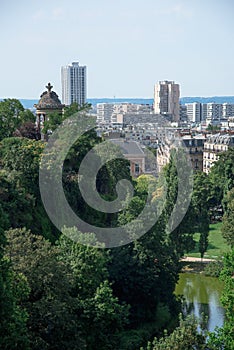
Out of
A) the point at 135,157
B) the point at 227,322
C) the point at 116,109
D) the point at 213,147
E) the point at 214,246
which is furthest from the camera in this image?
the point at 116,109

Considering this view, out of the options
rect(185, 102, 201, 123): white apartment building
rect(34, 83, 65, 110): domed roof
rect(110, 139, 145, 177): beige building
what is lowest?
rect(110, 139, 145, 177): beige building

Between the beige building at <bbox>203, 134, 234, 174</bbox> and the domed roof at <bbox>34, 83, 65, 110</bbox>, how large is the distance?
24.1 meters

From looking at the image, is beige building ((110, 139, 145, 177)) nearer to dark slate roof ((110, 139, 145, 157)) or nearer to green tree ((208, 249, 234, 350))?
dark slate roof ((110, 139, 145, 157))

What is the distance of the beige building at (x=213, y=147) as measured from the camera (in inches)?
2119

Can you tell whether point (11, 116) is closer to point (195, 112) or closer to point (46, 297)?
point (46, 297)

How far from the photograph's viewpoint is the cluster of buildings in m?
52.6

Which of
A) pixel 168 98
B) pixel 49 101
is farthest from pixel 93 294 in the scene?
pixel 168 98

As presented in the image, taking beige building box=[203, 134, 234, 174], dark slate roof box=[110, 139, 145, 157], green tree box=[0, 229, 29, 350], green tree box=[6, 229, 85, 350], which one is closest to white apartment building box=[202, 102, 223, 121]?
beige building box=[203, 134, 234, 174]

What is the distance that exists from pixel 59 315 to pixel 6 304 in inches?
82.4

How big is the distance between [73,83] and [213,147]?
97.9 m

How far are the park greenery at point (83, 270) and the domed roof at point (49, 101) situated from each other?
115cm

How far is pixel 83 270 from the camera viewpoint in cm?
1812

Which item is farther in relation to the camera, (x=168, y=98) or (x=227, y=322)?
(x=168, y=98)

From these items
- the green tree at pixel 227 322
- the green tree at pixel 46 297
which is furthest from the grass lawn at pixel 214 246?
the green tree at pixel 46 297
